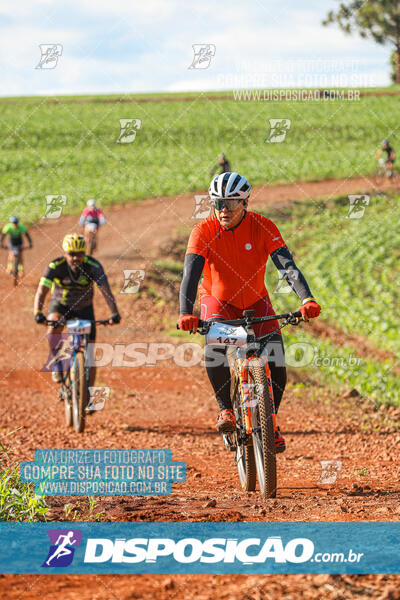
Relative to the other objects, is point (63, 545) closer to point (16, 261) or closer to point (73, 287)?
point (73, 287)

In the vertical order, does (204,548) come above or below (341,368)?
below

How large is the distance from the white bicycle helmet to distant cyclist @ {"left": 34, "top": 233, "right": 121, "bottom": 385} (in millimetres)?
3446

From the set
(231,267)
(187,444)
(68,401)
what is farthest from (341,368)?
(231,267)

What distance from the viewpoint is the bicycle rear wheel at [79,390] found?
8664 mm

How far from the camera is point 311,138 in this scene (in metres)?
48.3

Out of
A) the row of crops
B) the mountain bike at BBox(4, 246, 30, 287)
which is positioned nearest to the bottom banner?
the row of crops

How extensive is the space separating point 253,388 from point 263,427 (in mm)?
358

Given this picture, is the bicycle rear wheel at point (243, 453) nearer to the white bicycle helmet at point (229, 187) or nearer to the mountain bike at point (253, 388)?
the mountain bike at point (253, 388)

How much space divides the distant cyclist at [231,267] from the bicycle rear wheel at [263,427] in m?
0.35

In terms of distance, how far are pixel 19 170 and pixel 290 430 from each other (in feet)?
130

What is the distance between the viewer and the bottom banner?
371 cm

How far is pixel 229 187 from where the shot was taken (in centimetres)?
555

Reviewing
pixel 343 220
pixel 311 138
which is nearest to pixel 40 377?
pixel 343 220

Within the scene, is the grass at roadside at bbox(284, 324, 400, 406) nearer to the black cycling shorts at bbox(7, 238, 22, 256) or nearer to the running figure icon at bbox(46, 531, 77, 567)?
the running figure icon at bbox(46, 531, 77, 567)
